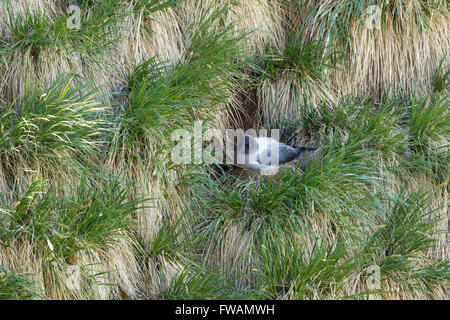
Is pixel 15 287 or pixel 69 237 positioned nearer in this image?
pixel 15 287

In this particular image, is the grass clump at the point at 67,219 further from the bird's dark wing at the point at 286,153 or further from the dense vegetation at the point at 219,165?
the bird's dark wing at the point at 286,153

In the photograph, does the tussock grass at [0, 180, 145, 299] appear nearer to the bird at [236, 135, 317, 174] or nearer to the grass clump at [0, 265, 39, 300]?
the grass clump at [0, 265, 39, 300]

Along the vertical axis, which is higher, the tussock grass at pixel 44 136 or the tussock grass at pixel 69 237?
the tussock grass at pixel 44 136

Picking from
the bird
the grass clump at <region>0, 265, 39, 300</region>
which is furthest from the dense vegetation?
the bird

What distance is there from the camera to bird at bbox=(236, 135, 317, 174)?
342 centimetres

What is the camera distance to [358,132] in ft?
11.3

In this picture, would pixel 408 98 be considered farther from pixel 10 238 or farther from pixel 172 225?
pixel 10 238

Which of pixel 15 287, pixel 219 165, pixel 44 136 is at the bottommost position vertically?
pixel 15 287

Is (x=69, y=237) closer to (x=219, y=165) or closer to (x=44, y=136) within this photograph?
(x=44, y=136)

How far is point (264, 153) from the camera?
11.4 ft

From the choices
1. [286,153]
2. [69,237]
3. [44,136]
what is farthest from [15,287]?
[286,153]

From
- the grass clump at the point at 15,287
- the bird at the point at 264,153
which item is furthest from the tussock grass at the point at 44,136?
the bird at the point at 264,153

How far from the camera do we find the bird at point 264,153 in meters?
3.42

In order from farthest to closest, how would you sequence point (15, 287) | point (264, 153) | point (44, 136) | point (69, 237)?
point (264, 153) → point (44, 136) → point (69, 237) → point (15, 287)
